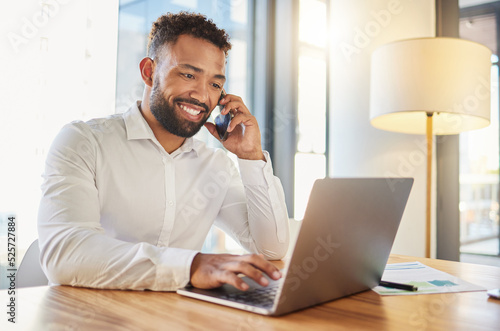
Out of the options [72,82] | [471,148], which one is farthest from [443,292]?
[471,148]

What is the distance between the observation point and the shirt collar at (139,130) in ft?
4.60

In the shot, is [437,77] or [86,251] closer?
[86,251]

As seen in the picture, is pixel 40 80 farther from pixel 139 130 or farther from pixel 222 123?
pixel 222 123

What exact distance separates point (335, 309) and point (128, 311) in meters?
0.35

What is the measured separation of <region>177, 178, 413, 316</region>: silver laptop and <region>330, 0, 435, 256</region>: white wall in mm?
2149

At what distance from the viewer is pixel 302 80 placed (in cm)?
302

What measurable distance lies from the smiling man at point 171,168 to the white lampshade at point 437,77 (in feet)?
3.53

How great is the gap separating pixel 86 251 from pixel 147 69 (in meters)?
0.84

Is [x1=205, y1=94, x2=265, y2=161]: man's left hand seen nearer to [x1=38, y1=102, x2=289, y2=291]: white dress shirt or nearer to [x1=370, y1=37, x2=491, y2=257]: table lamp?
[x1=38, y1=102, x2=289, y2=291]: white dress shirt

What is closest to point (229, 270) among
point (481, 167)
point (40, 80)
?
point (40, 80)

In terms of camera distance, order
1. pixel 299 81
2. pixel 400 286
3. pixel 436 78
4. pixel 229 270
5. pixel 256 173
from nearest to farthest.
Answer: pixel 229 270 → pixel 400 286 → pixel 256 173 → pixel 436 78 → pixel 299 81

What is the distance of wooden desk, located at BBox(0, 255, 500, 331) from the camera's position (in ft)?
2.10

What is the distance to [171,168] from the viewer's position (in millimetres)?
1412

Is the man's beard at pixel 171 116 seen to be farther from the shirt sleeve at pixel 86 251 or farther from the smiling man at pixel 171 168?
the shirt sleeve at pixel 86 251
